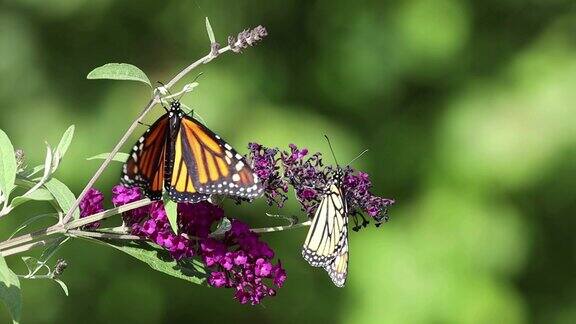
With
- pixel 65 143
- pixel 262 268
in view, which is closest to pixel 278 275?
pixel 262 268

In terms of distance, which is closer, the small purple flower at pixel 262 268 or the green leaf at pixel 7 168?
the green leaf at pixel 7 168

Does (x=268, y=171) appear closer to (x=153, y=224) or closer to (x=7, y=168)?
(x=153, y=224)

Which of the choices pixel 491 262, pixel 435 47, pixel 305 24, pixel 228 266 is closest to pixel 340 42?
pixel 305 24

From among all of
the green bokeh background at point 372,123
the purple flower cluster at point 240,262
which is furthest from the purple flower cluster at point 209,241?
the green bokeh background at point 372,123

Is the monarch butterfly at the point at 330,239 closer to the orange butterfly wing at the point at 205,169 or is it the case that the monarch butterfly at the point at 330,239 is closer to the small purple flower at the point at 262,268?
the small purple flower at the point at 262,268

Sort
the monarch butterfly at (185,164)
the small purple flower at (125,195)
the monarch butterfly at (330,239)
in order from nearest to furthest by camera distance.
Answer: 1. the monarch butterfly at (185,164)
2. the small purple flower at (125,195)
3. the monarch butterfly at (330,239)

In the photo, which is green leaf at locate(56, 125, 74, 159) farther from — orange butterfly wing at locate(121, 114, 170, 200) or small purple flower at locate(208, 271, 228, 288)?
small purple flower at locate(208, 271, 228, 288)

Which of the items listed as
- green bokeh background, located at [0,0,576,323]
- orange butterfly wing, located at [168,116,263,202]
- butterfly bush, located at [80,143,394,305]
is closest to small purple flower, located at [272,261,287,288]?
butterfly bush, located at [80,143,394,305]

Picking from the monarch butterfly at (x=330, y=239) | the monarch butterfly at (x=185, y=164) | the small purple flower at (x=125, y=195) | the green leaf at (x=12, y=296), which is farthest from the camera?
the monarch butterfly at (x=330, y=239)
